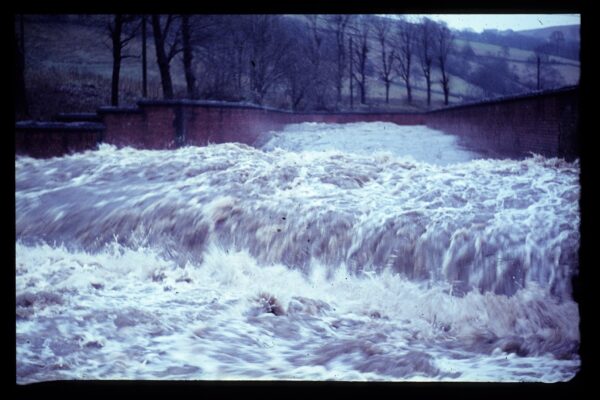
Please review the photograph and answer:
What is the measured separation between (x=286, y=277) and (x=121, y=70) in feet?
6.49

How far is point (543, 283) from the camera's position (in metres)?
3.54

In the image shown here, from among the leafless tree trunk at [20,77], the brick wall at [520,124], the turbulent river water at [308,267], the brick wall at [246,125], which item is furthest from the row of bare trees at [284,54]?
the leafless tree trunk at [20,77]

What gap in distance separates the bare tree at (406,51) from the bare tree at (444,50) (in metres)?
0.19

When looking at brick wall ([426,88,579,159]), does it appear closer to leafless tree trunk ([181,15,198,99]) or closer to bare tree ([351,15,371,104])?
bare tree ([351,15,371,104])

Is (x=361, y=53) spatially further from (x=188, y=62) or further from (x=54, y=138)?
(x=54, y=138)

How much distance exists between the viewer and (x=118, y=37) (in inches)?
149

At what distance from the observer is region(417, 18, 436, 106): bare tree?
380 centimetres

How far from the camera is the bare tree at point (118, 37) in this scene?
372cm

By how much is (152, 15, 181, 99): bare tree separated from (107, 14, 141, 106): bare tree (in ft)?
0.48

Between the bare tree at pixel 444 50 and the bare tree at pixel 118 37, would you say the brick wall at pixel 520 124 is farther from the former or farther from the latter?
the bare tree at pixel 118 37

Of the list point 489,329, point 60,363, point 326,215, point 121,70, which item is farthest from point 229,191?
point 489,329

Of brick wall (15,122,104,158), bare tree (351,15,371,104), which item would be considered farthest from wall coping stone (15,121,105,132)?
bare tree (351,15,371,104)

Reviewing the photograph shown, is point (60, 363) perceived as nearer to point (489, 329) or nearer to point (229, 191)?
point (229, 191)

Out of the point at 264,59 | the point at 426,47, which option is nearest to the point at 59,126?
the point at 264,59
